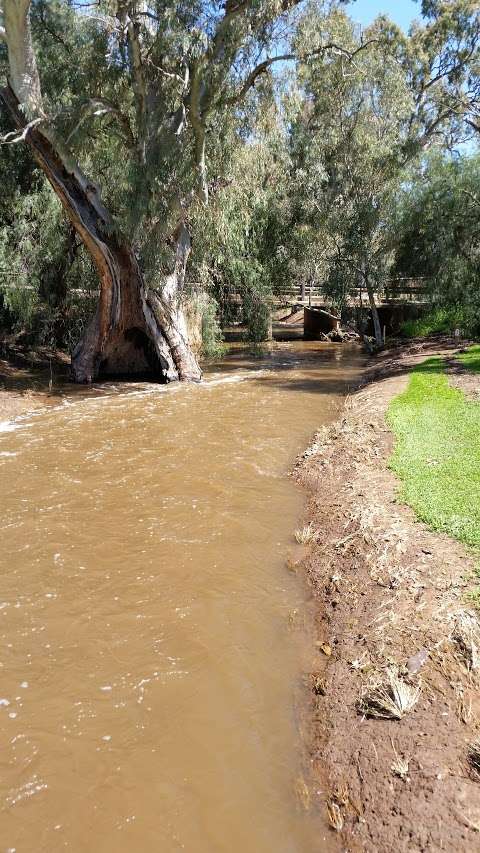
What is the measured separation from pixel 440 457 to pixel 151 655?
12.5 ft

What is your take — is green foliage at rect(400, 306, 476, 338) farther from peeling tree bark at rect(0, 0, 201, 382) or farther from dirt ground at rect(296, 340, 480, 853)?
dirt ground at rect(296, 340, 480, 853)

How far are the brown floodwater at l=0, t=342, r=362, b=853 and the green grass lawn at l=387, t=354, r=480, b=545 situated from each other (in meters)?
1.27

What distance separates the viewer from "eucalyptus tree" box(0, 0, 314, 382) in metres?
10.9

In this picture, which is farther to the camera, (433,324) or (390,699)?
(433,324)

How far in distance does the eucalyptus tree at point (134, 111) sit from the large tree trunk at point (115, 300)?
0.03 metres

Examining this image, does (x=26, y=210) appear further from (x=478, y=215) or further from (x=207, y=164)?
(x=478, y=215)

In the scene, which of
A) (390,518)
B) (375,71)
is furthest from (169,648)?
(375,71)

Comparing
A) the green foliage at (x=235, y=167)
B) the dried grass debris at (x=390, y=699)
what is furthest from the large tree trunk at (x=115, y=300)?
the dried grass debris at (x=390, y=699)

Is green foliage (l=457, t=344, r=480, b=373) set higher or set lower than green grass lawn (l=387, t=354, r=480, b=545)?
higher

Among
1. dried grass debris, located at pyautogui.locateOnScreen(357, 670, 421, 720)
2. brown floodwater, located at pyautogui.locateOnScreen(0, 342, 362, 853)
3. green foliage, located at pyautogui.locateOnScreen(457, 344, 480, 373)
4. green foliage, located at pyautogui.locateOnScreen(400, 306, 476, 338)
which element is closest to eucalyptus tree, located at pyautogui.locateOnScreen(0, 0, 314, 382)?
brown floodwater, located at pyautogui.locateOnScreen(0, 342, 362, 853)

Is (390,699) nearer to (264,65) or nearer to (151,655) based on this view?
(151,655)

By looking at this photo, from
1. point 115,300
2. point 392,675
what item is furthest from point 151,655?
point 115,300

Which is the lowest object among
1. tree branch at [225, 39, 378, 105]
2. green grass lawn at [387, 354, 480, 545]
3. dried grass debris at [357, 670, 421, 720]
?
dried grass debris at [357, 670, 421, 720]

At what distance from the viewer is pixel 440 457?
600 centimetres
